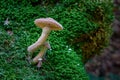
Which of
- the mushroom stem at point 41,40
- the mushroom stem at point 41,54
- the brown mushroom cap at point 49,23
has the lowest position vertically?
the mushroom stem at point 41,54

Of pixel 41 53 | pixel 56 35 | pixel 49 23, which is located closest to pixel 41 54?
pixel 41 53

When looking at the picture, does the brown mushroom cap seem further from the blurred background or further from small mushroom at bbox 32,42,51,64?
the blurred background

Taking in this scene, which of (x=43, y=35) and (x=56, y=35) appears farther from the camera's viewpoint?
(x=56, y=35)

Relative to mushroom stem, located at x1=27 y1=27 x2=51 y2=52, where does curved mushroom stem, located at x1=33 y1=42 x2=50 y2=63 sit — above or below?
below

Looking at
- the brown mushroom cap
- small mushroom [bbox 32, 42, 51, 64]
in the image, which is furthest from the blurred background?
the brown mushroom cap

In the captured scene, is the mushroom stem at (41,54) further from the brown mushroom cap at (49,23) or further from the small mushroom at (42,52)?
the brown mushroom cap at (49,23)

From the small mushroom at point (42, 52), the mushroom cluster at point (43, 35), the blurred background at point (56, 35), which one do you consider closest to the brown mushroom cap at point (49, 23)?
the mushroom cluster at point (43, 35)

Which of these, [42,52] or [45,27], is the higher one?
[45,27]

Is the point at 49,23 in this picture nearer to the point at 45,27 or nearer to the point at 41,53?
the point at 45,27
